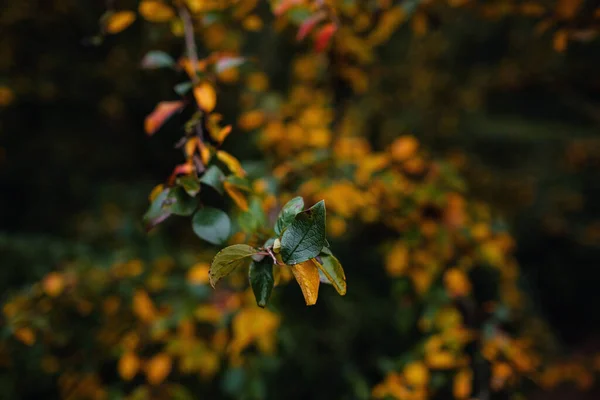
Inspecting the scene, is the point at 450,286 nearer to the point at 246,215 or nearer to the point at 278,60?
the point at 246,215

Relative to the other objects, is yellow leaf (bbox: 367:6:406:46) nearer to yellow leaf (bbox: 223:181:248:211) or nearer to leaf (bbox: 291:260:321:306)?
yellow leaf (bbox: 223:181:248:211)

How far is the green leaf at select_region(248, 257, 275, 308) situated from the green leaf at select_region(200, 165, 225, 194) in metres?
0.16

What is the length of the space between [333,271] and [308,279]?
46 mm

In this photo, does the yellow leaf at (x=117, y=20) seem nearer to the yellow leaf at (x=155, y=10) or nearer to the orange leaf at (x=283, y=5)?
the yellow leaf at (x=155, y=10)

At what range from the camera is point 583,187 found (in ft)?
14.4

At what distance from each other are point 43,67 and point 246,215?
1696 mm

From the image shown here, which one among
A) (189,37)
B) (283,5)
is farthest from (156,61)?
(283,5)

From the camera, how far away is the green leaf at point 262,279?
52 cm

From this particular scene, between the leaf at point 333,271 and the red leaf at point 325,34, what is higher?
the red leaf at point 325,34

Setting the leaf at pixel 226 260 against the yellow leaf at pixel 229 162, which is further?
the yellow leaf at pixel 229 162

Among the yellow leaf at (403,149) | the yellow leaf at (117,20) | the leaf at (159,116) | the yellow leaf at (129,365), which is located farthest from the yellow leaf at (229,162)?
the yellow leaf at (129,365)

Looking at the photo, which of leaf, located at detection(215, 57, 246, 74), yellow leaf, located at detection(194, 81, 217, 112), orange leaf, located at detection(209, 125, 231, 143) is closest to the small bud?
orange leaf, located at detection(209, 125, 231, 143)

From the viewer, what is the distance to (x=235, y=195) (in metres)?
0.72

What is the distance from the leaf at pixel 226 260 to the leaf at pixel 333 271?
9cm
